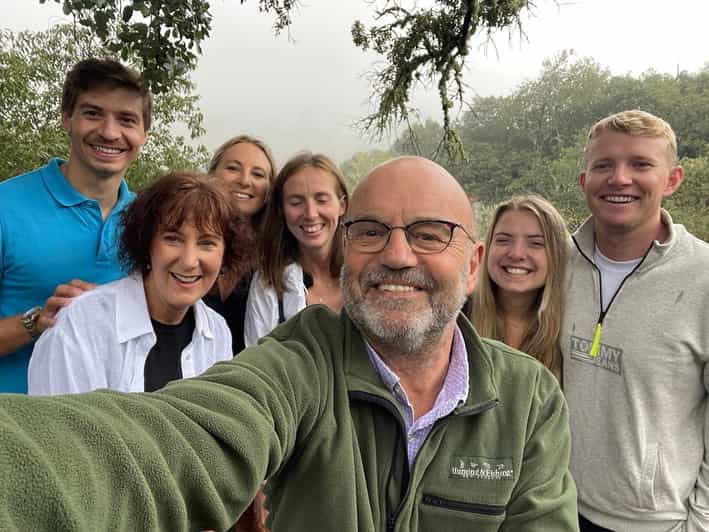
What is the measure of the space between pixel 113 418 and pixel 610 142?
8.80 ft

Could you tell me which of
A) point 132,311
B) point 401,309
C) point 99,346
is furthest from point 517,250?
point 99,346

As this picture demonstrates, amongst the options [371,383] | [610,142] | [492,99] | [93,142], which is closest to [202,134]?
[93,142]

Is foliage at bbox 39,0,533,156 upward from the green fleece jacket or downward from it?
upward

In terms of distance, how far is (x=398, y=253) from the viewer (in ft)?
5.52

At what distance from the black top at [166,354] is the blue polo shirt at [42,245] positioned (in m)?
0.63

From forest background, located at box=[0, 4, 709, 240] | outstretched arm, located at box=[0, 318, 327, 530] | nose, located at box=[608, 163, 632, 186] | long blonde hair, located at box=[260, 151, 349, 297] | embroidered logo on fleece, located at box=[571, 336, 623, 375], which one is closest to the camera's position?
outstretched arm, located at box=[0, 318, 327, 530]

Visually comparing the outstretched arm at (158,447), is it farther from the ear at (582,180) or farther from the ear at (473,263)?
the ear at (582,180)

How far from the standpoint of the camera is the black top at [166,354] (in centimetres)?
223

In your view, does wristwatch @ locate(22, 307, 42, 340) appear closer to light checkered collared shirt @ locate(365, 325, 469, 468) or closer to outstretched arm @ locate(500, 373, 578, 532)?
light checkered collared shirt @ locate(365, 325, 469, 468)

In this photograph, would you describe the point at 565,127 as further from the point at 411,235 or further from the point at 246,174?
the point at 411,235

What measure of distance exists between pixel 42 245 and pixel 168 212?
0.76m

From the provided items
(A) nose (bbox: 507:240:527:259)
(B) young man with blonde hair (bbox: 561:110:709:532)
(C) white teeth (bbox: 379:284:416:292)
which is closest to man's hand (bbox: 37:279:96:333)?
(C) white teeth (bbox: 379:284:416:292)

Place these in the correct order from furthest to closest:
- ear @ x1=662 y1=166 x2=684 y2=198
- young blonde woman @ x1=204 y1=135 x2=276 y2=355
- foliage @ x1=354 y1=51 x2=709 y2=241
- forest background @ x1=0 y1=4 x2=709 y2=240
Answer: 1. foliage @ x1=354 y1=51 x2=709 y2=241
2. forest background @ x1=0 y1=4 x2=709 y2=240
3. young blonde woman @ x1=204 y1=135 x2=276 y2=355
4. ear @ x1=662 y1=166 x2=684 y2=198

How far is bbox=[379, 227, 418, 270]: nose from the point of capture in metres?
1.68
